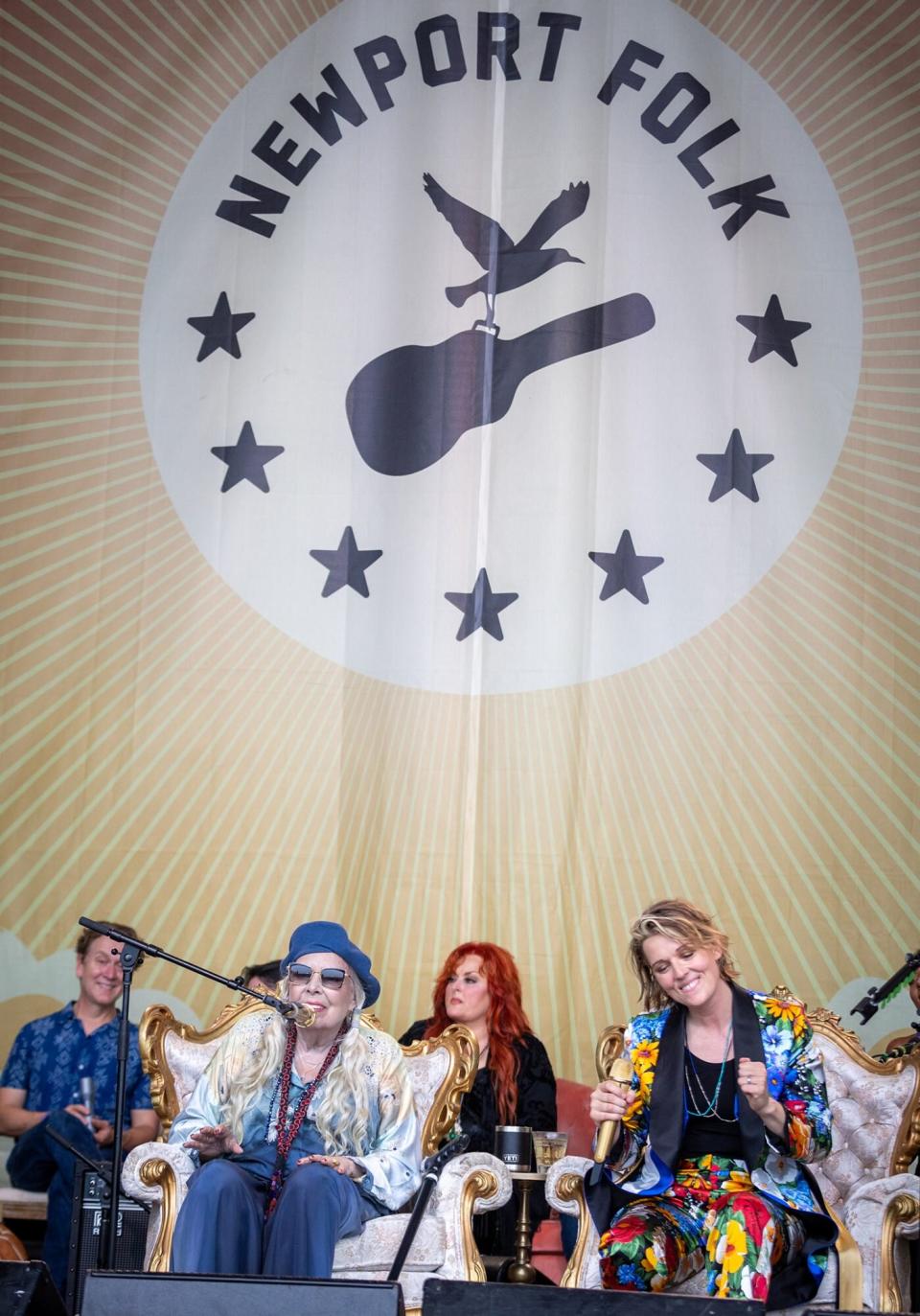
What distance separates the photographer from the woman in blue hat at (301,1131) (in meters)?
3.06

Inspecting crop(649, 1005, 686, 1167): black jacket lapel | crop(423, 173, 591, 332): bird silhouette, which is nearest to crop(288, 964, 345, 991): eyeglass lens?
crop(649, 1005, 686, 1167): black jacket lapel

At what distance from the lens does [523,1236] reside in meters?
3.72

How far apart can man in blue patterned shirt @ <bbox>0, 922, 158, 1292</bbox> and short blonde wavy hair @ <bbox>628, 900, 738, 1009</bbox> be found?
62.9 inches

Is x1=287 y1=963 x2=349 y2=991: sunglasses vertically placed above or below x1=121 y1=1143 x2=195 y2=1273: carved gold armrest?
above

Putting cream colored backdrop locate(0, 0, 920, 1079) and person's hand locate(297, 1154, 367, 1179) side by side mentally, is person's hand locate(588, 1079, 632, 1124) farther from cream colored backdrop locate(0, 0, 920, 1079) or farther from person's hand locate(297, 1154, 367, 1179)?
cream colored backdrop locate(0, 0, 920, 1079)

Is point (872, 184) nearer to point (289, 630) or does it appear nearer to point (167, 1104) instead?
point (289, 630)

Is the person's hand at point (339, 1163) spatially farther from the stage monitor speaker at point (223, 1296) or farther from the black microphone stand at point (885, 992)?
the black microphone stand at point (885, 992)

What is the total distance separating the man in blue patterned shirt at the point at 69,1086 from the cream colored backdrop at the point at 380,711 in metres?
0.19

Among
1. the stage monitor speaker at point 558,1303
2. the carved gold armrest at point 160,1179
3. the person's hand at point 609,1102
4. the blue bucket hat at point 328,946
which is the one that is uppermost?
the blue bucket hat at point 328,946

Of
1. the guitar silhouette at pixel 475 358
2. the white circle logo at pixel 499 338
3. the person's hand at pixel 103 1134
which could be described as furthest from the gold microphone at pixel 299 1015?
the guitar silhouette at pixel 475 358

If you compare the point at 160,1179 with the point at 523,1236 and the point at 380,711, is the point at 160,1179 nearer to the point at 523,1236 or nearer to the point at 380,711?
the point at 523,1236

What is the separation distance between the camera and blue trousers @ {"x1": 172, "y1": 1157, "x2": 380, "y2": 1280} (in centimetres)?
303

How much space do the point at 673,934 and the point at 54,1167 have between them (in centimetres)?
215

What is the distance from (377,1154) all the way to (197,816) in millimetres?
1646
